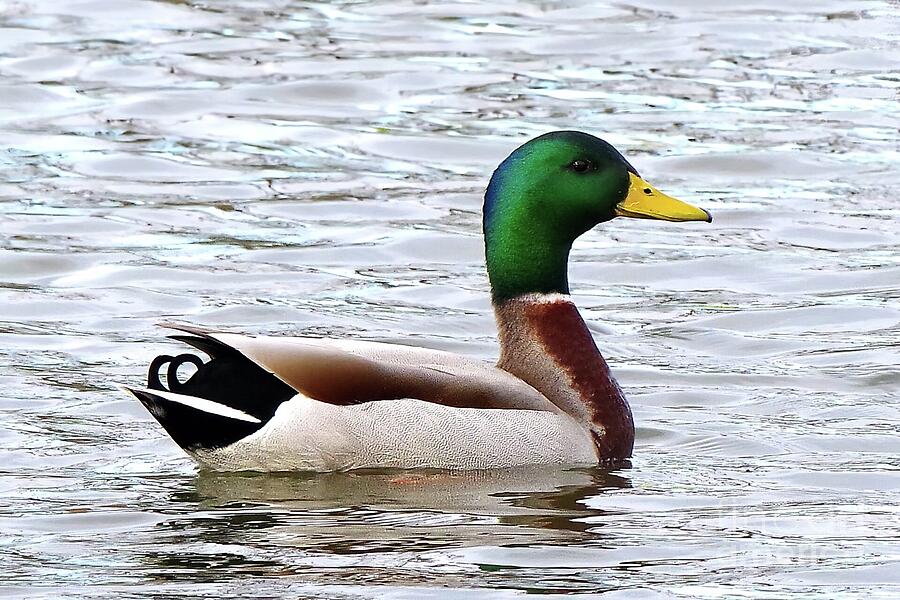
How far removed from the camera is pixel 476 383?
7906 mm

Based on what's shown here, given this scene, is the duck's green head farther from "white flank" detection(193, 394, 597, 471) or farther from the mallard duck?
"white flank" detection(193, 394, 597, 471)

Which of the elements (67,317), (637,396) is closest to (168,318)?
(67,317)

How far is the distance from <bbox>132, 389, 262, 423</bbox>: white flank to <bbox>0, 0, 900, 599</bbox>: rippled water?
0.85ft

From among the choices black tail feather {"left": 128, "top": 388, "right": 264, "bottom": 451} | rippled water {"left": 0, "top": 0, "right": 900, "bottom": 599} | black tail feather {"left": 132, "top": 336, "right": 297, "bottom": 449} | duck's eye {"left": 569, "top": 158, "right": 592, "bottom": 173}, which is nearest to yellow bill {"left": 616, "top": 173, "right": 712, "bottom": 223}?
duck's eye {"left": 569, "top": 158, "right": 592, "bottom": 173}

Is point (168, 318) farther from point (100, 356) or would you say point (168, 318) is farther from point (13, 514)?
point (13, 514)

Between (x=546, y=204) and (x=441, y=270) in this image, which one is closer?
(x=546, y=204)

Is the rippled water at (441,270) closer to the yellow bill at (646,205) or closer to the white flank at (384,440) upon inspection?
the white flank at (384,440)

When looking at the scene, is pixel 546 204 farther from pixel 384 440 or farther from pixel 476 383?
pixel 384 440

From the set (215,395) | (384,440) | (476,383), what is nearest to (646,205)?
(476,383)

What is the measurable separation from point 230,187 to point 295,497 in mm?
6064

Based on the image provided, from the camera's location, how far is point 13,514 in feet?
23.5

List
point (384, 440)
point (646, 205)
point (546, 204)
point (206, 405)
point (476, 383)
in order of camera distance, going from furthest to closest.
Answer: point (646, 205) < point (546, 204) < point (476, 383) < point (384, 440) < point (206, 405)

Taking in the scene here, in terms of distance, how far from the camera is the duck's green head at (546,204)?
8.40 meters

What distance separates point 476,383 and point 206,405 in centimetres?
101
